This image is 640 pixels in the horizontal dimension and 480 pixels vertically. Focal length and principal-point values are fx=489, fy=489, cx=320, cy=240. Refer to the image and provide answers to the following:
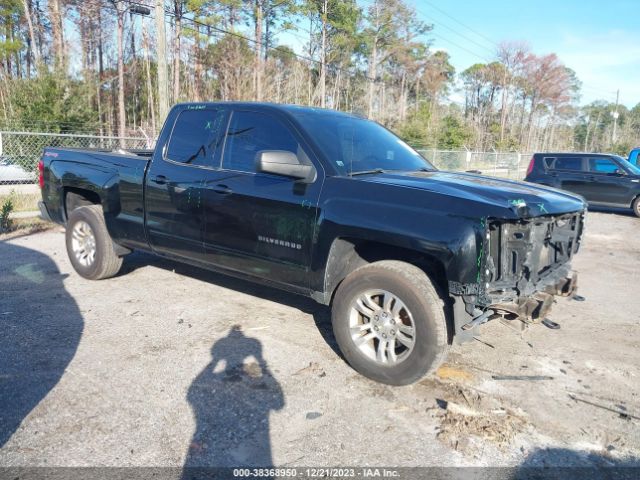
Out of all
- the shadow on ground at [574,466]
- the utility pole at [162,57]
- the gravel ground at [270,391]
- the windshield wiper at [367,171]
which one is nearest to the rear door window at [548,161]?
the gravel ground at [270,391]

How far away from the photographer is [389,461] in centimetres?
264

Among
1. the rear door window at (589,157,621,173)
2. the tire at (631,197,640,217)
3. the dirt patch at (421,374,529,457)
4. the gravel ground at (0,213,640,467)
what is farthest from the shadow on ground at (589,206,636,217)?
the dirt patch at (421,374,529,457)

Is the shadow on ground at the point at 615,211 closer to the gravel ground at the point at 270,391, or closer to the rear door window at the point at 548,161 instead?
the rear door window at the point at 548,161

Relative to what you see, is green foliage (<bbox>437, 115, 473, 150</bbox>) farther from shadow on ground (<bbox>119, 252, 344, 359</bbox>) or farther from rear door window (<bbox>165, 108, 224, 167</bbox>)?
rear door window (<bbox>165, 108, 224, 167</bbox>)

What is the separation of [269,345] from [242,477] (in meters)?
1.59

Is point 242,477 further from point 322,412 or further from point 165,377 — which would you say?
point 165,377

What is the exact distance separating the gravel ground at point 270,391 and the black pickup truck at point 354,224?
0.45m

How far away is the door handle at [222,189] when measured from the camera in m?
4.15

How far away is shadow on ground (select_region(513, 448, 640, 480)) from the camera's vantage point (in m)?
2.56

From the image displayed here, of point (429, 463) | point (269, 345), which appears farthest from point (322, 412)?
point (269, 345)

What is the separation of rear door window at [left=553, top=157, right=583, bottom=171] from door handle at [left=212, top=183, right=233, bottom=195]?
Result: 12.7 meters

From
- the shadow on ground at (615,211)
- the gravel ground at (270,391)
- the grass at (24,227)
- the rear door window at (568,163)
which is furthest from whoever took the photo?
the shadow on ground at (615,211)

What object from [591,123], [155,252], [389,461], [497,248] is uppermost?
[591,123]

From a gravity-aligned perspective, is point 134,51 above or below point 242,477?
above
